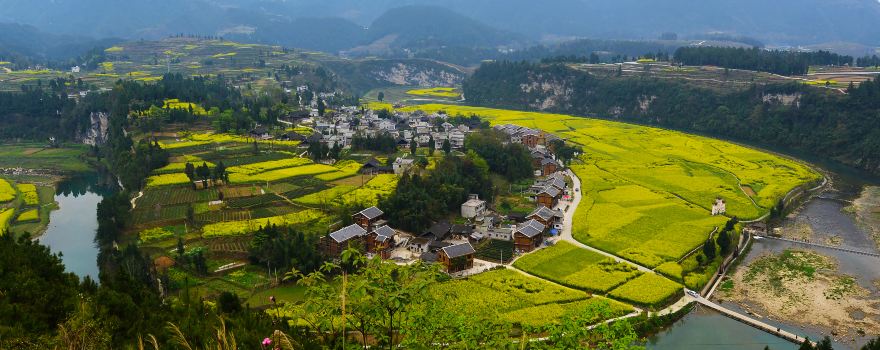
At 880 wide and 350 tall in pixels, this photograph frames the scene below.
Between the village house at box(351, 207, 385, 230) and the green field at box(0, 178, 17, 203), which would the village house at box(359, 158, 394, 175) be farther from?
the green field at box(0, 178, 17, 203)

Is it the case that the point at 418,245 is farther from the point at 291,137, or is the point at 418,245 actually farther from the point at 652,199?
the point at 291,137

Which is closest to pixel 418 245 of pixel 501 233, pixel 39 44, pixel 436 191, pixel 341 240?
pixel 341 240

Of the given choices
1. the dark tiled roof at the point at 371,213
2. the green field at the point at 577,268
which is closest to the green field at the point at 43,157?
the dark tiled roof at the point at 371,213

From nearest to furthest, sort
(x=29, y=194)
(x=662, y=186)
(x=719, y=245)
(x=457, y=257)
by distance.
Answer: (x=457, y=257) → (x=719, y=245) → (x=29, y=194) → (x=662, y=186)

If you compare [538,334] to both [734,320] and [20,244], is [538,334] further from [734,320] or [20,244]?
[20,244]

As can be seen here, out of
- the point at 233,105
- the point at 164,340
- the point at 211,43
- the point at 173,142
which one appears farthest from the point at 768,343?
the point at 211,43
